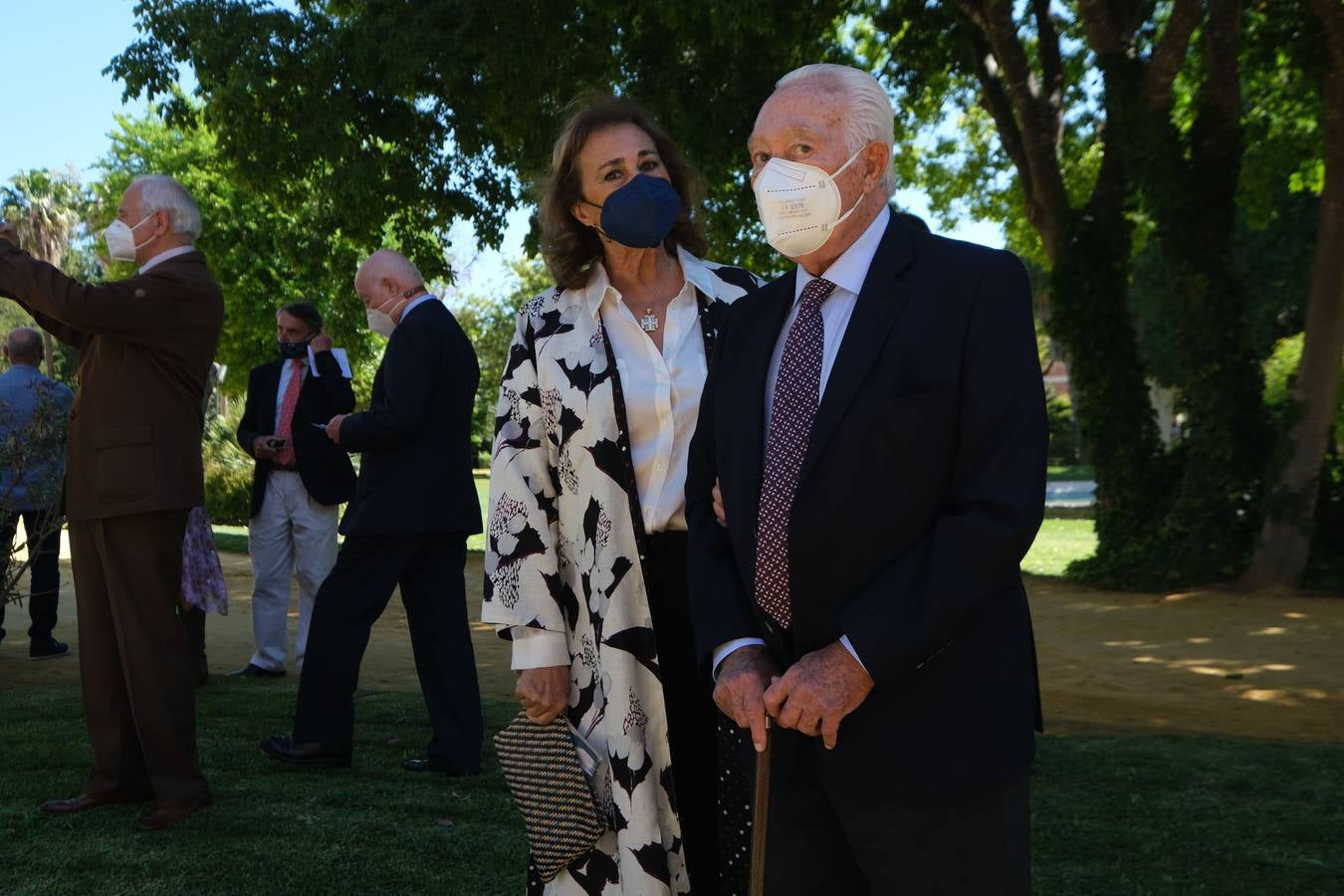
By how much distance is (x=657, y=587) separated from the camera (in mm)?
3373

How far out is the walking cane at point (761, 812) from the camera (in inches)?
96.7

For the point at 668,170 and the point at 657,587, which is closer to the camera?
the point at 657,587

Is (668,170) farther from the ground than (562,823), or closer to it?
farther from the ground

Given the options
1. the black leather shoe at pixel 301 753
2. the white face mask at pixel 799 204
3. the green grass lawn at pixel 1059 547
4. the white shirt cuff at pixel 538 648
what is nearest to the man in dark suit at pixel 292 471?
the black leather shoe at pixel 301 753

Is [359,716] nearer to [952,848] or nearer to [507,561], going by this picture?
[507,561]

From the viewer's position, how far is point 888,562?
2.33 m

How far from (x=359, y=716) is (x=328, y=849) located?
282 cm

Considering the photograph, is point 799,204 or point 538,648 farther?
point 538,648

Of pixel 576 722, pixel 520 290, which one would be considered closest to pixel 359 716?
pixel 576 722

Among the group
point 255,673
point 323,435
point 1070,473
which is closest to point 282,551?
point 255,673

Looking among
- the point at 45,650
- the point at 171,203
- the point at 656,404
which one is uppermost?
the point at 171,203

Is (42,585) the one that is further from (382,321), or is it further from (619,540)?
(619,540)

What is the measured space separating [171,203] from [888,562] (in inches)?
152

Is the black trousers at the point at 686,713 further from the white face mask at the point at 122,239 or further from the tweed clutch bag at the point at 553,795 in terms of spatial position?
the white face mask at the point at 122,239
